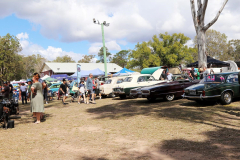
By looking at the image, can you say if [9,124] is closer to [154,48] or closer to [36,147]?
[36,147]

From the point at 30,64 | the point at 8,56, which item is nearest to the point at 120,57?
the point at 30,64

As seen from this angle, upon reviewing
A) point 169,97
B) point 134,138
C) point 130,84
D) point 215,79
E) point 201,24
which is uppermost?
point 201,24

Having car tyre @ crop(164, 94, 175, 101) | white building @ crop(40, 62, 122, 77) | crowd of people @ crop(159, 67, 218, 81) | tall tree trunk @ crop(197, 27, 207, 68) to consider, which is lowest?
car tyre @ crop(164, 94, 175, 101)

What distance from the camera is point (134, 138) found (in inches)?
227

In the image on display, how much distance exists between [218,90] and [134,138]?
5.47 meters

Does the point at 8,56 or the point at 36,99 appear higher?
the point at 8,56

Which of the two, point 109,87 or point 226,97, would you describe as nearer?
point 226,97

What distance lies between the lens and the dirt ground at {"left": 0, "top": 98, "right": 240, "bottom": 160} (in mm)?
4582

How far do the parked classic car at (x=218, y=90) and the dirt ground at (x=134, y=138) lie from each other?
1.05 metres

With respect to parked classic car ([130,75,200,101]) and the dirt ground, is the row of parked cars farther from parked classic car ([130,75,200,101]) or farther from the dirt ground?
the dirt ground

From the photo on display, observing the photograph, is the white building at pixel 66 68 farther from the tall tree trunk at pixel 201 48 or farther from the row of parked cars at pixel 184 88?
the tall tree trunk at pixel 201 48

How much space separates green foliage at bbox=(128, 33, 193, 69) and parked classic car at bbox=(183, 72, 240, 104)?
145ft

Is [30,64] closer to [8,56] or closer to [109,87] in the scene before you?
[8,56]

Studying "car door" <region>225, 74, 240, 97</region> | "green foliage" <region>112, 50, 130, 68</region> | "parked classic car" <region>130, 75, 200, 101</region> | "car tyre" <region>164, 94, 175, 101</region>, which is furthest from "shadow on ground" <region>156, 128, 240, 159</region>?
"green foliage" <region>112, 50, 130, 68</region>
